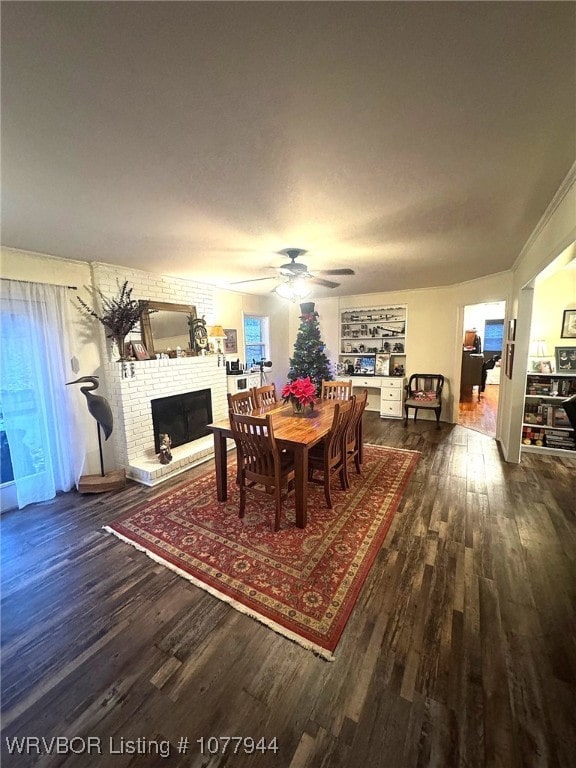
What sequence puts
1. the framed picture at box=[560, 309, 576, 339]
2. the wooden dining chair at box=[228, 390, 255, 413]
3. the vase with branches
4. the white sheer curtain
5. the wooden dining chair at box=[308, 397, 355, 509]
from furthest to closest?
the framed picture at box=[560, 309, 576, 339] < the vase with branches < the wooden dining chair at box=[228, 390, 255, 413] < the white sheer curtain < the wooden dining chair at box=[308, 397, 355, 509]

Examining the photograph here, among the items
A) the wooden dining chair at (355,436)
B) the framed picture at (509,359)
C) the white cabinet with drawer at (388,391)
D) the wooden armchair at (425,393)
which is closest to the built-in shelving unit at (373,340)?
the white cabinet with drawer at (388,391)

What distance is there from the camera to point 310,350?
5941 millimetres

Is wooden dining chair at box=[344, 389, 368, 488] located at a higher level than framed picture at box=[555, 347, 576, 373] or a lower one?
lower

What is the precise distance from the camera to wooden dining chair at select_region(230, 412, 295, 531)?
92.4 inches

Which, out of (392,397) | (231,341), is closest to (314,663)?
(231,341)

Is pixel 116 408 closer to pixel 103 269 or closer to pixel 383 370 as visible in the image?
pixel 103 269

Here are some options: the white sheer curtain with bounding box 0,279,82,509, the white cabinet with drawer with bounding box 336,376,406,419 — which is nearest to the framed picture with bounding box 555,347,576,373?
the white cabinet with drawer with bounding box 336,376,406,419

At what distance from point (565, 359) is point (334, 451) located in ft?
10.8

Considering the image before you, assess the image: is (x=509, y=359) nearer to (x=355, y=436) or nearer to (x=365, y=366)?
(x=355, y=436)

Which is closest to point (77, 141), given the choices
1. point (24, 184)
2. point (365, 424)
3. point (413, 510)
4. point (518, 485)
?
point (24, 184)

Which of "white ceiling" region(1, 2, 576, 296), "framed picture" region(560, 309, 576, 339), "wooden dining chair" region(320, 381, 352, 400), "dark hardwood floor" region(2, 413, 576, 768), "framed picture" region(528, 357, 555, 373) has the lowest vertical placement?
"dark hardwood floor" region(2, 413, 576, 768)

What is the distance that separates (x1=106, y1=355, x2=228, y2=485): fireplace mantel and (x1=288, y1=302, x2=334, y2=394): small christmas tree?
7.80 ft

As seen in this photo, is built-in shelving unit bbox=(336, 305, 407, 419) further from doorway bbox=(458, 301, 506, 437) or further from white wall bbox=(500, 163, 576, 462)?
white wall bbox=(500, 163, 576, 462)

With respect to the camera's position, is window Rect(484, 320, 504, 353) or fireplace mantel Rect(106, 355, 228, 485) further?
window Rect(484, 320, 504, 353)
